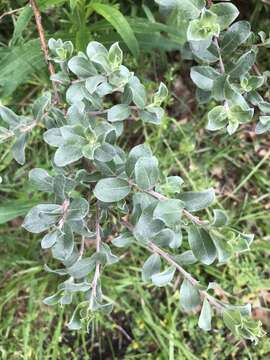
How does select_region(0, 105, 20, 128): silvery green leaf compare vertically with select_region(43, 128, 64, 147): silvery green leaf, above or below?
above

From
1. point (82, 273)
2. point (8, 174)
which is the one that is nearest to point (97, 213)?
point (82, 273)

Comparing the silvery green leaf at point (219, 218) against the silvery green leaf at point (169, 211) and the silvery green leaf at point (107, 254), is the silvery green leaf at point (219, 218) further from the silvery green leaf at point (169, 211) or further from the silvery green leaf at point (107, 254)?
the silvery green leaf at point (107, 254)

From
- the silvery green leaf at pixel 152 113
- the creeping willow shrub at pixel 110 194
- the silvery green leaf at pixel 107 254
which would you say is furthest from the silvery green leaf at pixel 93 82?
the silvery green leaf at pixel 107 254

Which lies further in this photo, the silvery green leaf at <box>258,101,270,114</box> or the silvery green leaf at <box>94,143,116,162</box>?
the silvery green leaf at <box>258,101,270,114</box>

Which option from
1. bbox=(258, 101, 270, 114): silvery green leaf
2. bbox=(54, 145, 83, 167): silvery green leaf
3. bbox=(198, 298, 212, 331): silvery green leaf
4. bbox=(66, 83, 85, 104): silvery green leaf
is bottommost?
bbox=(198, 298, 212, 331): silvery green leaf

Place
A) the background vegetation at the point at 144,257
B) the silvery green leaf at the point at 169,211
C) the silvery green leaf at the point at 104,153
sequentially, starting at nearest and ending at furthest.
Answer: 1. the silvery green leaf at the point at 169,211
2. the silvery green leaf at the point at 104,153
3. the background vegetation at the point at 144,257

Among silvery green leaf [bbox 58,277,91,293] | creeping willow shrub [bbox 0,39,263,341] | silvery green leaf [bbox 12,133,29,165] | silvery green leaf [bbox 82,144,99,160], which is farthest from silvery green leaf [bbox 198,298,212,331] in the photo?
silvery green leaf [bbox 12,133,29,165]

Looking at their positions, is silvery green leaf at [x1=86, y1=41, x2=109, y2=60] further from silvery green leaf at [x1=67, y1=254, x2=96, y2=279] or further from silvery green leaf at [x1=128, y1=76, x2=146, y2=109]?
silvery green leaf at [x1=67, y1=254, x2=96, y2=279]
